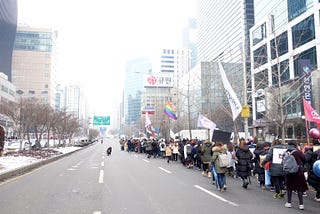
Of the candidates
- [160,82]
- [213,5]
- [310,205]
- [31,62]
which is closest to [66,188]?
[310,205]

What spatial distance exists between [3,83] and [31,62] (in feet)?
173

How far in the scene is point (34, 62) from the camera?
132 metres

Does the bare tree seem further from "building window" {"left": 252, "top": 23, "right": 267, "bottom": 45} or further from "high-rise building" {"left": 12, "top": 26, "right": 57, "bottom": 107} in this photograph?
"high-rise building" {"left": 12, "top": 26, "right": 57, "bottom": 107}

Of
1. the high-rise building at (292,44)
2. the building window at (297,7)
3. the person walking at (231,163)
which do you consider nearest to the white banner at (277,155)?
the person walking at (231,163)

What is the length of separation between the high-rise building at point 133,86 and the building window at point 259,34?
8269cm

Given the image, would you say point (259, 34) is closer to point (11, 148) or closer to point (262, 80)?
point (262, 80)

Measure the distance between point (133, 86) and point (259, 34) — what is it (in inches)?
4187

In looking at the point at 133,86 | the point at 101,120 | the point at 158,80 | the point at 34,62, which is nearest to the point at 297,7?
the point at 101,120

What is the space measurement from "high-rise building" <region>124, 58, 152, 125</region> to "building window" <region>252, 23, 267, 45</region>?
82.7 meters

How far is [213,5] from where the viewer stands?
115 meters

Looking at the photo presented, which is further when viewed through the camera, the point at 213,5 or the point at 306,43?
the point at 213,5

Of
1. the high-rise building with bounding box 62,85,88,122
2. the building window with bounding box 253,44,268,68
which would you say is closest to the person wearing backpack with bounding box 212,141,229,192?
the building window with bounding box 253,44,268,68

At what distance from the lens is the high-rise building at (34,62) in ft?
426

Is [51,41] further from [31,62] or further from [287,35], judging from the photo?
[287,35]
